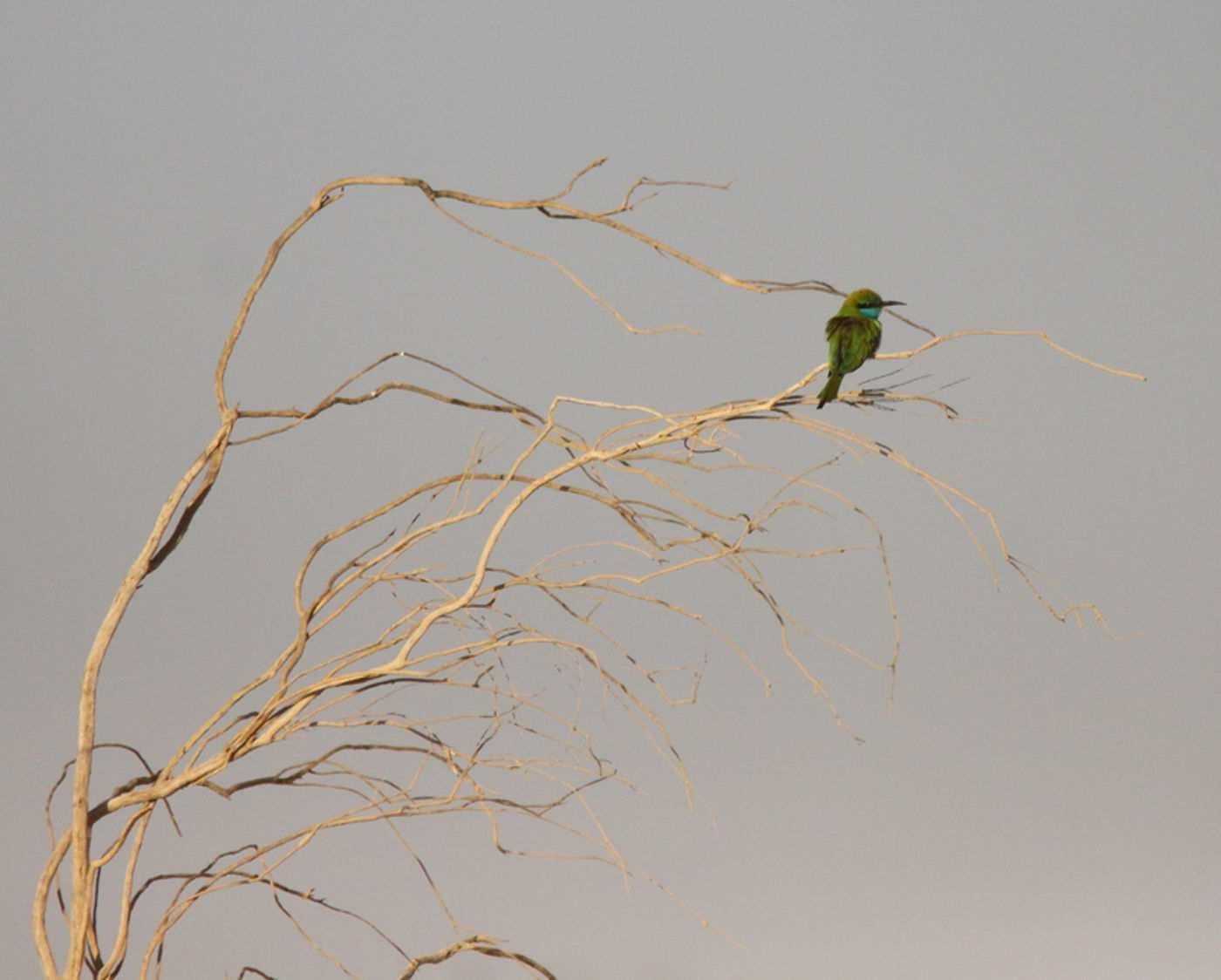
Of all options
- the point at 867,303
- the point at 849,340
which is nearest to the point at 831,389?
the point at 849,340

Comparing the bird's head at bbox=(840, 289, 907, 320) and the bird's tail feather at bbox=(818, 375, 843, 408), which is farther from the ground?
the bird's head at bbox=(840, 289, 907, 320)

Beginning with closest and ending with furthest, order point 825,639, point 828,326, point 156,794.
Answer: point 825,639 → point 156,794 → point 828,326

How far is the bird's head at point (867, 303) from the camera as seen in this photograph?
→ 243cm

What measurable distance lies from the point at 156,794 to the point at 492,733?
1.80 ft

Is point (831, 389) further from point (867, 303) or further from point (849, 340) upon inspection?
point (867, 303)

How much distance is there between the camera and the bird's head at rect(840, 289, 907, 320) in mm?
2430

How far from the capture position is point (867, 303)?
2.48 metres

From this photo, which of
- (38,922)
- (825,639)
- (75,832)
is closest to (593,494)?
(825,639)

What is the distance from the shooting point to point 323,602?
207 cm

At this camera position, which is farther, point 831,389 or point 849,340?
point 849,340

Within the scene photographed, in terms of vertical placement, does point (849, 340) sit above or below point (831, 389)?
above

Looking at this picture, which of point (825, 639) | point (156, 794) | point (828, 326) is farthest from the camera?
point (828, 326)

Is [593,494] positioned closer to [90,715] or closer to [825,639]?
[825,639]

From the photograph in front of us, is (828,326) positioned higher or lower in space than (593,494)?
higher
